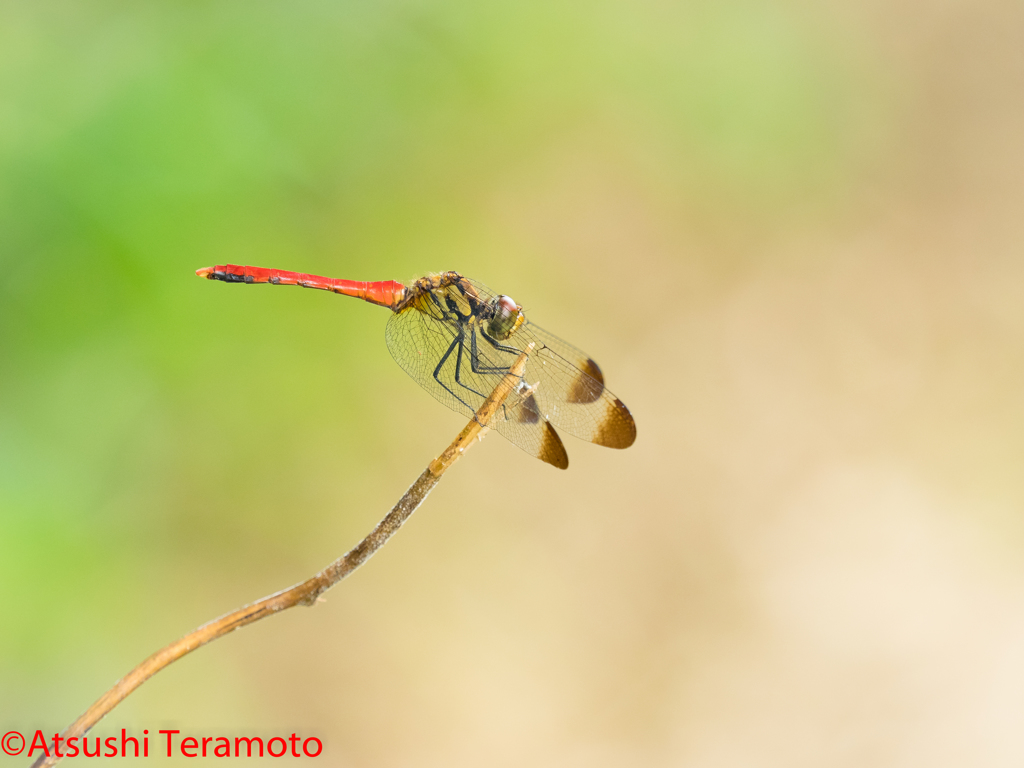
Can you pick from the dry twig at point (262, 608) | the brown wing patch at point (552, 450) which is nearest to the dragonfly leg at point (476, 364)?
the brown wing patch at point (552, 450)

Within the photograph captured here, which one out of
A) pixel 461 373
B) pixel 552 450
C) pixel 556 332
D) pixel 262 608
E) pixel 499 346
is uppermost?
pixel 556 332

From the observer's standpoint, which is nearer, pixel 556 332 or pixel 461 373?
pixel 461 373

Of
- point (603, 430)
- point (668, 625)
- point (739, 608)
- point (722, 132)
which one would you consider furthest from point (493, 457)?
point (722, 132)

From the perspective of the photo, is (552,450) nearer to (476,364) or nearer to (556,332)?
(476,364)

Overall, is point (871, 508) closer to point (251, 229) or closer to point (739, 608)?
point (739, 608)

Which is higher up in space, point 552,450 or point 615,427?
point 615,427

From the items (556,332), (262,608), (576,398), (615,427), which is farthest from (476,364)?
(556,332)

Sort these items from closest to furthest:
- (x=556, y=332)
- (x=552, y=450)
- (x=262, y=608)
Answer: (x=262, y=608) < (x=552, y=450) < (x=556, y=332)
